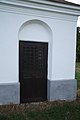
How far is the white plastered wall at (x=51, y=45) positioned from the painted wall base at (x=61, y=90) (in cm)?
19

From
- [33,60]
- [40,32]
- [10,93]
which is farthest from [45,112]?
[40,32]

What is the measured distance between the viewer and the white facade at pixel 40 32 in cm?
693

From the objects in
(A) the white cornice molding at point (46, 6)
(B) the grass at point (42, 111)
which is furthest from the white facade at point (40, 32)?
(B) the grass at point (42, 111)

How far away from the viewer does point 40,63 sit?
793 centimetres

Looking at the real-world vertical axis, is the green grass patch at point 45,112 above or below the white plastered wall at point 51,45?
below

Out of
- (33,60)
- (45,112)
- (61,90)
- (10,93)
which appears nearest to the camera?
(45,112)

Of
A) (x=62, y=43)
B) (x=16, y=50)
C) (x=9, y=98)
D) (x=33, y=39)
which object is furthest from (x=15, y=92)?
(x=62, y=43)

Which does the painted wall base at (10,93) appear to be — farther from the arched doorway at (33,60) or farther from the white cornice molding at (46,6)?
the white cornice molding at (46,6)

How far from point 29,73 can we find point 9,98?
1.18m

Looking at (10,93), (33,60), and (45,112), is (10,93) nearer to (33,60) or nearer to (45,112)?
(45,112)

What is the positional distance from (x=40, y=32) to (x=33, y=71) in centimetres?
147

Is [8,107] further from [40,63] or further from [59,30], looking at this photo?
[59,30]

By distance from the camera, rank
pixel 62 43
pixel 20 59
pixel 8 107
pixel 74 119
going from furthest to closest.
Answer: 1. pixel 62 43
2. pixel 20 59
3. pixel 8 107
4. pixel 74 119

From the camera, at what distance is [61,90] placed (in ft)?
26.7
